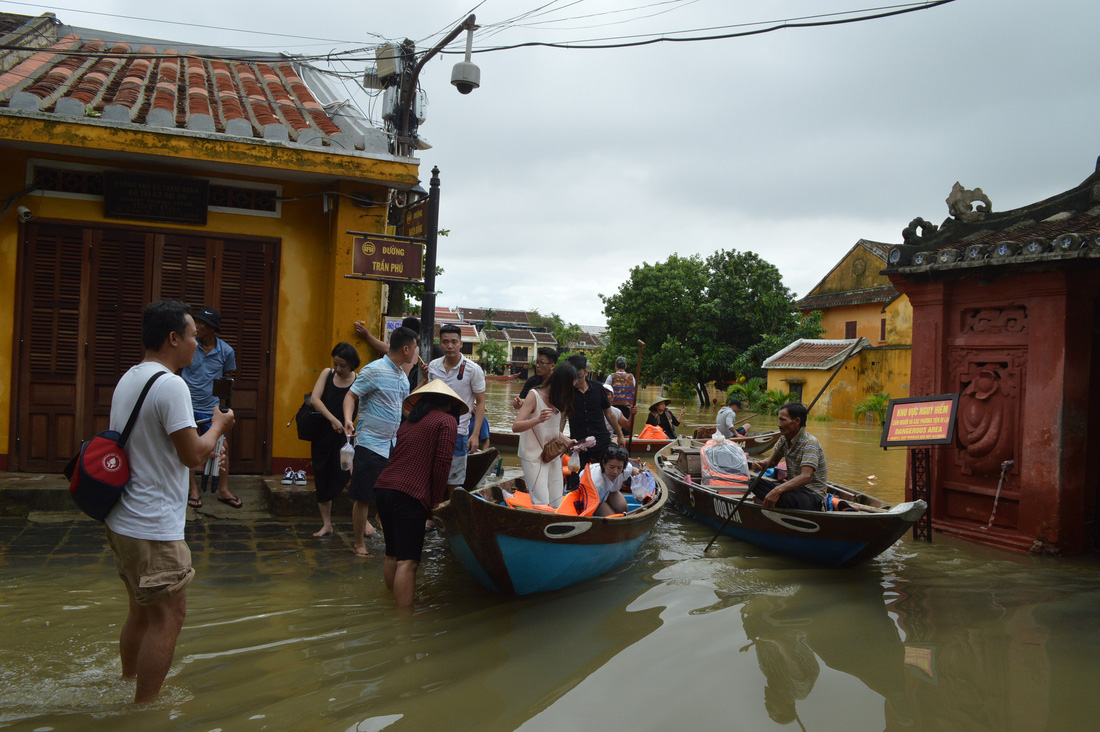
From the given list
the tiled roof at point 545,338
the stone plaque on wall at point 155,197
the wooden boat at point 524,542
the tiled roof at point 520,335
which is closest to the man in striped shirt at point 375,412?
the wooden boat at point 524,542

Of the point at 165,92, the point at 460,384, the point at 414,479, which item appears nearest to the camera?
the point at 414,479

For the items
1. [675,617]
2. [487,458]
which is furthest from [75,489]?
[487,458]

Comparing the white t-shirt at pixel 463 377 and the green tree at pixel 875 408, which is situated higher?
the white t-shirt at pixel 463 377

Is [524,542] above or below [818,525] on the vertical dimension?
above

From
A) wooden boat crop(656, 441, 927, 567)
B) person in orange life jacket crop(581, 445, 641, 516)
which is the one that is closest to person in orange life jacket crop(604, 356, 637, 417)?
wooden boat crop(656, 441, 927, 567)

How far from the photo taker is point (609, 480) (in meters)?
6.69

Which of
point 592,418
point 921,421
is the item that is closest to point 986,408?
point 921,421

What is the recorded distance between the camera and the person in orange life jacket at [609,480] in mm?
6598

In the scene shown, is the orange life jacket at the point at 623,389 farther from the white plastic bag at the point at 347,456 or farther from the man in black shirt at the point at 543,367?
the white plastic bag at the point at 347,456

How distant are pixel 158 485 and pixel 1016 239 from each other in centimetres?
803

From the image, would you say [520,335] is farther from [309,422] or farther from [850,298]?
[309,422]

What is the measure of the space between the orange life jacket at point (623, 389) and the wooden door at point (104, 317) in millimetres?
5835

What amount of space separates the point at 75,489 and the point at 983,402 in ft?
26.4

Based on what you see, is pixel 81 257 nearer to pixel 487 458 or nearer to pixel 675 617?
pixel 487 458
